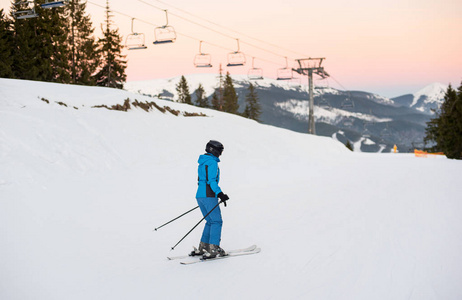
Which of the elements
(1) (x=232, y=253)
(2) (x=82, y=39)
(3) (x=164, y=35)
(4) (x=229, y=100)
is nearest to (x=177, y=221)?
(1) (x=232, y=253)

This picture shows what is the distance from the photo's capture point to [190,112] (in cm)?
2806

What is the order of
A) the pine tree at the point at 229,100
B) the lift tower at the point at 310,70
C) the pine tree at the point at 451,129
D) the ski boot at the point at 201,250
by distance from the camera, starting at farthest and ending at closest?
the pine tree at the point at 229,100 < the pine tree at the point at 451,129 < the lift tower at the point at 310,70 < the ski boot at the point at 201,250

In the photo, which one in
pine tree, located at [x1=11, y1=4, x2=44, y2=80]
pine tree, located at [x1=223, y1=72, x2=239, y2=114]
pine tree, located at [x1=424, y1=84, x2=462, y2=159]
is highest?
pine tree, located at [x1=11, y1=4, x2=44, y2=80]

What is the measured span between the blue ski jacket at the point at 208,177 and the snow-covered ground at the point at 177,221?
1.13m

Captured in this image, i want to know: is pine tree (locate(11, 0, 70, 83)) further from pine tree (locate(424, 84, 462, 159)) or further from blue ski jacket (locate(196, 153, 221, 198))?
pine tree (locate(424, 84, 462, 159))

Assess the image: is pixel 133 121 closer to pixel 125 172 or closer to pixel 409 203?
pixel 125 172

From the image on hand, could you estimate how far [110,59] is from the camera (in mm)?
60719

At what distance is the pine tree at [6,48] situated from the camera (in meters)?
41.4

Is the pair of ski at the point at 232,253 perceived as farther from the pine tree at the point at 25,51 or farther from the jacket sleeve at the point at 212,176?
the pine tree at the point at 25,51

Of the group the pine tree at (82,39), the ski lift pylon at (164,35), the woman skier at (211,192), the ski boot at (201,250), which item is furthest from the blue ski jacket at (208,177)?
the pine tree at (82,39)

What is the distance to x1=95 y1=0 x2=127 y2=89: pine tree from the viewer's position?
60500 mm

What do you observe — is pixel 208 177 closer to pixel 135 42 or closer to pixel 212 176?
pixel 212 176

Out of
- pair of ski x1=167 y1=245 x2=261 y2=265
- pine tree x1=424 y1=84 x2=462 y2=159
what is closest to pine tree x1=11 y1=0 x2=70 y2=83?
A: pair of ski x1=167 y1=245 x2=261 y2=265

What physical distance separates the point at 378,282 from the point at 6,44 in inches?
1905
